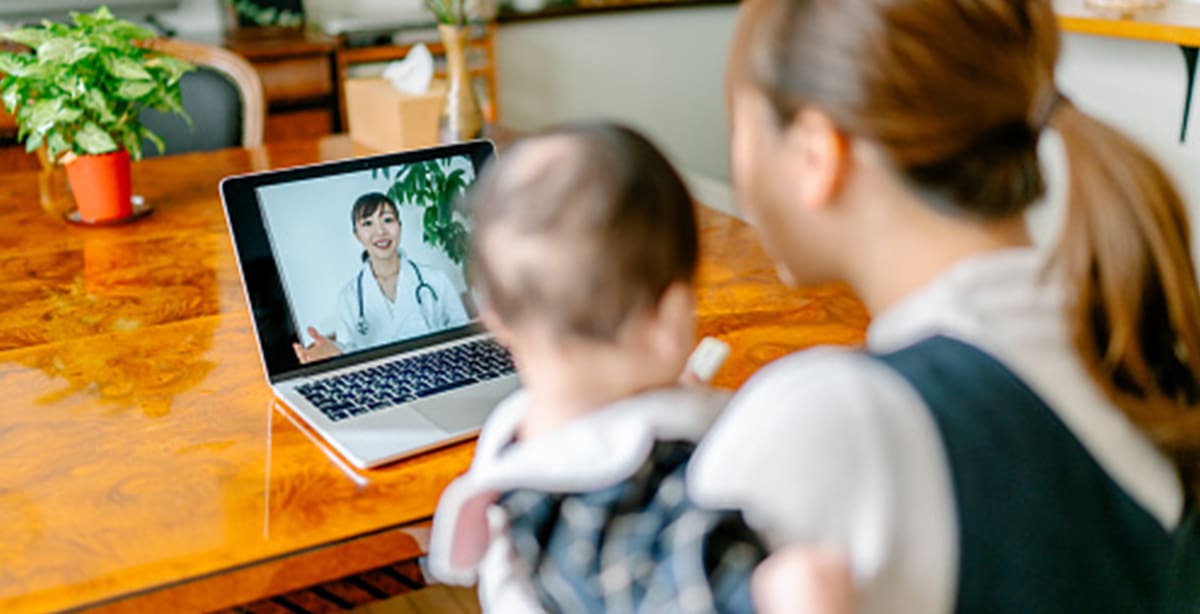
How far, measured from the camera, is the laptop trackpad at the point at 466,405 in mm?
1115

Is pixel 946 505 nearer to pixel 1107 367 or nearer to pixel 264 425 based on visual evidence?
pixel 1107 367

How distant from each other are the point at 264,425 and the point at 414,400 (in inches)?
5.7

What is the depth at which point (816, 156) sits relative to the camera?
726 millimetres

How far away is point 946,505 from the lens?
25.6 inches

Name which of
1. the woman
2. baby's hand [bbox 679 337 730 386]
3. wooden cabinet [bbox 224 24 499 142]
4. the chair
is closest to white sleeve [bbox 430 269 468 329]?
baby's hand [bbox 679 337 730 386]

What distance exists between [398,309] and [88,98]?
82 cm

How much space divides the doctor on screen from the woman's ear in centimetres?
61

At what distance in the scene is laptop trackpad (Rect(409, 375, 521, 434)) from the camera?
3.66 ft

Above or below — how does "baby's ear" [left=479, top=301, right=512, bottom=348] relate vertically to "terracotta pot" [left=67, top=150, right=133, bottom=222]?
above

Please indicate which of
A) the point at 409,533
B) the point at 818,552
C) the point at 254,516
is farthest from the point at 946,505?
the point at 254,516

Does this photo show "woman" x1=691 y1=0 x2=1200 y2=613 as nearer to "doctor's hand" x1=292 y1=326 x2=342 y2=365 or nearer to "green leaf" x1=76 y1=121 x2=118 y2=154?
"doctor's hand" x1=292 y1=326 x2=342 y2=365

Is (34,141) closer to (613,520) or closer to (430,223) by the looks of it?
(430,223)

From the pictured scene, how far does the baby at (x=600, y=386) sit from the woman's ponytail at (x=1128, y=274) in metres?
0.24

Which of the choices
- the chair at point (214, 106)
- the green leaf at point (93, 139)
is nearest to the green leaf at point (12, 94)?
the green leaf at point (93, 139)
